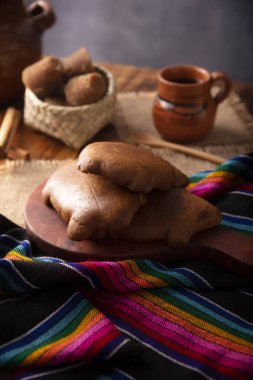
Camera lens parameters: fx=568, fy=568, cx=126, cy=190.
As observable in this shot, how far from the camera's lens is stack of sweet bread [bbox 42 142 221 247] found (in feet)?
2.63

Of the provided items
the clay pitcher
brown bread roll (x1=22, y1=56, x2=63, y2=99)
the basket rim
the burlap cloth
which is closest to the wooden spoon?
the burlap cloth

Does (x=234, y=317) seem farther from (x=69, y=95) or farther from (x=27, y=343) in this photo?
(x=69, y=95)

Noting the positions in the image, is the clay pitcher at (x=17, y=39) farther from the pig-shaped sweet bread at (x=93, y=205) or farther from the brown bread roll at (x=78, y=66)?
the pig-shaped sweet bread at (x=93, y=205)

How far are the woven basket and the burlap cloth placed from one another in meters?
0.06

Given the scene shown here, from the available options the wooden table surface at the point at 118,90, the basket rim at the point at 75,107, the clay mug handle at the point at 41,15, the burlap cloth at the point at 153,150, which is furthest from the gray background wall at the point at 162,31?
the basket rim at the point at 75,107

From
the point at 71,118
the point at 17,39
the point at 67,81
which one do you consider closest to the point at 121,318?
the point at 71,118

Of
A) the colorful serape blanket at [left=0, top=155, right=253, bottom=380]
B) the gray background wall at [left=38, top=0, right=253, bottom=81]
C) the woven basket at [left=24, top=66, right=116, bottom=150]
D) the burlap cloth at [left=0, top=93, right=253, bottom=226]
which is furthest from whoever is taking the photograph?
the gray background wall at [left=38, top=0, right=253, bottom=81]

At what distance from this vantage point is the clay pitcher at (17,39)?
1.33m

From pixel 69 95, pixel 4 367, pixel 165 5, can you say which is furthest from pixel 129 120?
pixel 4 367

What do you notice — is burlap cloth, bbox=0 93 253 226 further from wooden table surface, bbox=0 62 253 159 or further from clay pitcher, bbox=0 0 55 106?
clay pitcher, bbox=0 0 55 106

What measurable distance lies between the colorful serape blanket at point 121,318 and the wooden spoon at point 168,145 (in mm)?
354

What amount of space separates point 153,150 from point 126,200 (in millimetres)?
470

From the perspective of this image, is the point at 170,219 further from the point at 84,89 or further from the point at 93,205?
the point at 84,89

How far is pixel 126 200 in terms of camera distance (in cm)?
81
